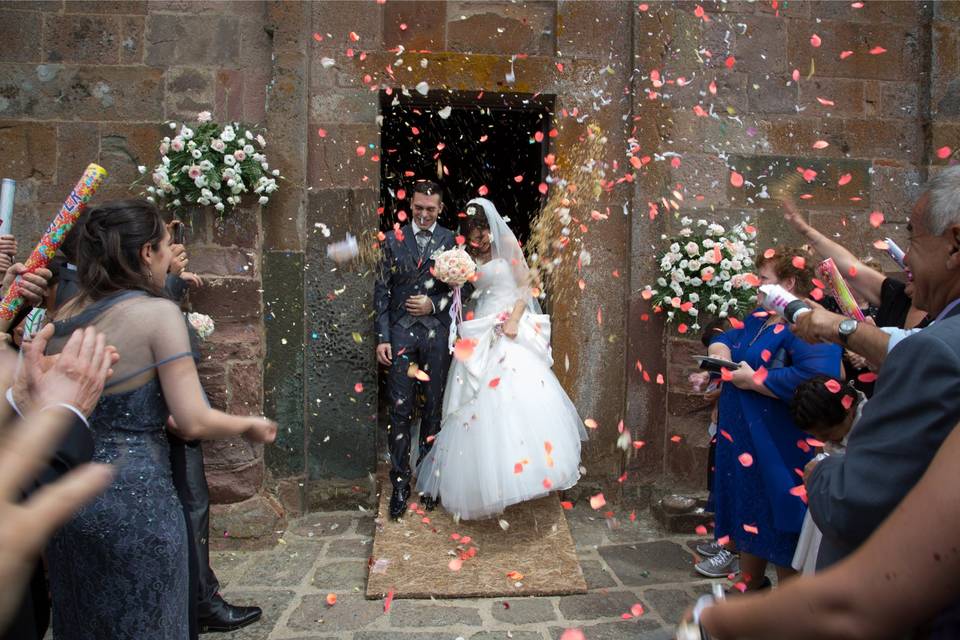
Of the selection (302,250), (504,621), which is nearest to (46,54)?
(302,250)

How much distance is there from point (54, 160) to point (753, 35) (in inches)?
210

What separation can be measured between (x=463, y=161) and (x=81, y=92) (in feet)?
15.3

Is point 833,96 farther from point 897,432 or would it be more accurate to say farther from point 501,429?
point 897,432

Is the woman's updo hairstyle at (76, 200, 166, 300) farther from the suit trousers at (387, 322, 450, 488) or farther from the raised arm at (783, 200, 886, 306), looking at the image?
the raised arm at (783, 200, 886, 306)

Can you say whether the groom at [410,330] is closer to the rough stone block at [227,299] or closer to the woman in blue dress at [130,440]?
the rough stone block at [227,299]

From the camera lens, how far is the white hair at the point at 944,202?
146 centimetres

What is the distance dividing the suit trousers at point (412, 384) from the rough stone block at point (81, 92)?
2480 mm

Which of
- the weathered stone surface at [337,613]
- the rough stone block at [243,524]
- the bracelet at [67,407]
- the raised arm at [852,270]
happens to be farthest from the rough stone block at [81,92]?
the raised arm at [852,270]

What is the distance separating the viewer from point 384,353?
4840 millimetres

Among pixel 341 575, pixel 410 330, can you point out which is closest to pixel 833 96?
pixel 410 330

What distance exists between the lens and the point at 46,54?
4.80 meters

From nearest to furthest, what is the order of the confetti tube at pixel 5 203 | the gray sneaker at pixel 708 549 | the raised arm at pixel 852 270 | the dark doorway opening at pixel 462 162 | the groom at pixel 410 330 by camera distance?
the raised arm at pixel 852 270, the confetti tube at pixel 5 203, the gray sneaker at pixel 708 549, the groom at pixel 410 330, the dark doorway opening at pixel 462 162

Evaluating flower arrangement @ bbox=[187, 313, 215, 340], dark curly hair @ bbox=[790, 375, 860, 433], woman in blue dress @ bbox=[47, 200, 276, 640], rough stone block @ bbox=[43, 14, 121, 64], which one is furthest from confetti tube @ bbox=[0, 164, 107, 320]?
dark curly hair @ bbox=[790, 375, 860, 433]

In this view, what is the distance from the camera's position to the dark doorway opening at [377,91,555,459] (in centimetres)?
757
